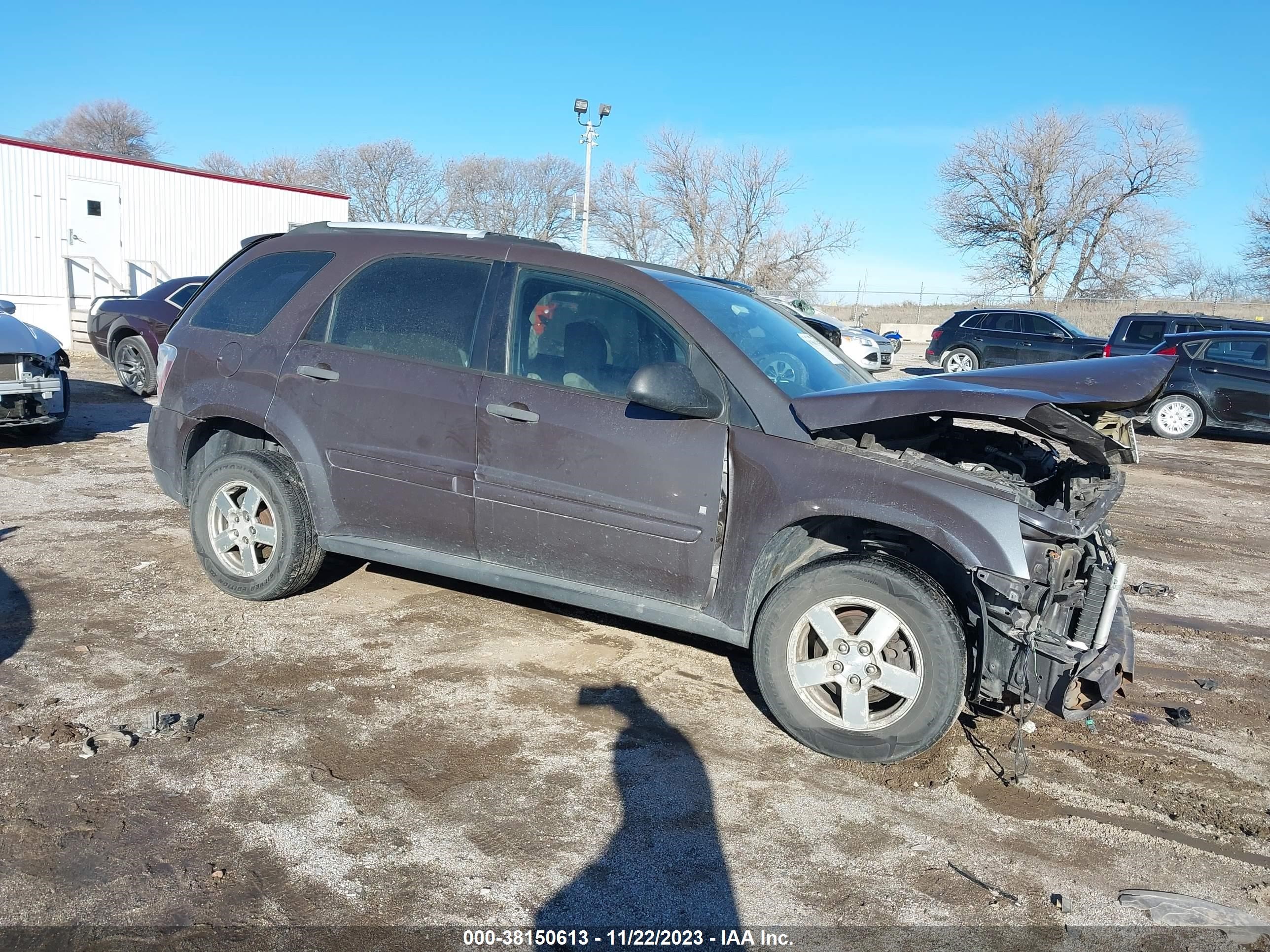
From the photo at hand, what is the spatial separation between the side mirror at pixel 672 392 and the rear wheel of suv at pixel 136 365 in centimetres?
1064

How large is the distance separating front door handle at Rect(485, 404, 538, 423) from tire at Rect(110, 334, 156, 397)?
9.87 m

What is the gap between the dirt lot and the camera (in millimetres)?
2787

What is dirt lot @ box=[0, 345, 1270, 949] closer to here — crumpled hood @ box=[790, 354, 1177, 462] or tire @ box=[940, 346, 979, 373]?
crumpled hood @ box=[790, 354, 1177, 462]

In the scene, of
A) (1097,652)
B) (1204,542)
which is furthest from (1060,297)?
(1097,652)

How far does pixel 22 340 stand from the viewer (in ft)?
28.5

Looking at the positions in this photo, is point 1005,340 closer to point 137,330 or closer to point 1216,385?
point 1216,385

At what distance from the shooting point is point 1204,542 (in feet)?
25.6

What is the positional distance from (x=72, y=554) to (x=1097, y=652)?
18.2 ft

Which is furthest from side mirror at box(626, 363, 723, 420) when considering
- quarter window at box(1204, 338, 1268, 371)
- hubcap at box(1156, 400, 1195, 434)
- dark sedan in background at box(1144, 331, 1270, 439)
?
quarter window at box(1204, 338, 1268, 371)

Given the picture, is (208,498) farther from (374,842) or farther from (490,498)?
(374,842)

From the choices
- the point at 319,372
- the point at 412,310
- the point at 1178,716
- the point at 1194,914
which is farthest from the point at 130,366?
the point at 1194,914

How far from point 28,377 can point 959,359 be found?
19.3m

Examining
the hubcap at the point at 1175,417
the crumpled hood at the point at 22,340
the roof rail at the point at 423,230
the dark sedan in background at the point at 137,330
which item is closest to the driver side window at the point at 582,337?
the roof rail at the point at 423,230

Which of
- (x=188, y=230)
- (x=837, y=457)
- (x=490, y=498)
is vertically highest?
(x=188, y=230)
